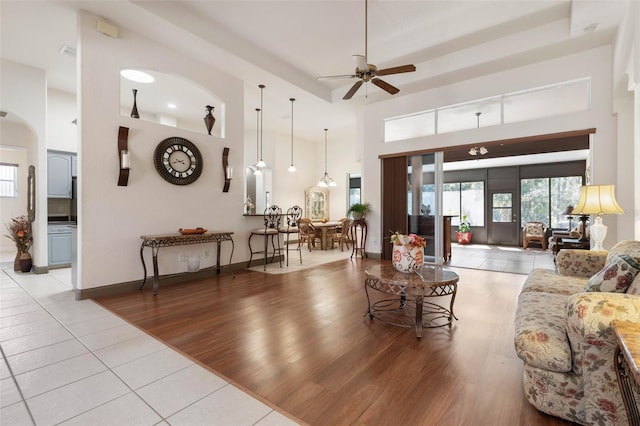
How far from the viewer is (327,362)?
2.22m

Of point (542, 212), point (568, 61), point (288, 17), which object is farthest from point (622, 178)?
point (542, 212)

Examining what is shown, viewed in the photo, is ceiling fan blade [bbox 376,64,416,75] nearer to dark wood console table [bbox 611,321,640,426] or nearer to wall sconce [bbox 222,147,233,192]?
wall sconce [bbox 222,147,233,192]

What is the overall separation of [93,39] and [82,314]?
335 cm

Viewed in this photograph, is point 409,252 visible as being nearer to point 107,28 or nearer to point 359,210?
point 359,210

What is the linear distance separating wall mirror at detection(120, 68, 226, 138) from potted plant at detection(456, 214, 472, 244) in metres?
8.56

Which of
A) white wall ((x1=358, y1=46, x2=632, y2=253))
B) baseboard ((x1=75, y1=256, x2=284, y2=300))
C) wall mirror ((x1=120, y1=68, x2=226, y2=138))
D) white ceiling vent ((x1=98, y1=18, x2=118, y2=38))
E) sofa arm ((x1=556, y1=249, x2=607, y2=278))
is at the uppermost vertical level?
wall mirror ((x1=120, y1=68, x2=226, y2=138))

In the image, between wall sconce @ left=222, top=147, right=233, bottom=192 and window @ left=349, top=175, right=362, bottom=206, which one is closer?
wall sconce @ left=222, top=147, right=233, bottom=192

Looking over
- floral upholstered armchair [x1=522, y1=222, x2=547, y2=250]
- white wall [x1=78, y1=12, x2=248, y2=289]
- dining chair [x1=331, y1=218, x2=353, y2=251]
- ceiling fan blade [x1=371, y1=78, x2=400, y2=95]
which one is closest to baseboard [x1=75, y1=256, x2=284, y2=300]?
white wall [x1=78, y1=12, x2=248, y2=289]

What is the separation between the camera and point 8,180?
8.02m

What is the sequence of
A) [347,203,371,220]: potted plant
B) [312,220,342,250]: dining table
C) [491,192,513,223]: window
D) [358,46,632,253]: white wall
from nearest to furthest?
[358,46,632,253]: white wall
[347,203,371,220]: potted plant
[312,220,342,250]: dining table
[491,192,513,223]: window

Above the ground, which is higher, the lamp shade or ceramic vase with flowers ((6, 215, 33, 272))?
the lamp shade

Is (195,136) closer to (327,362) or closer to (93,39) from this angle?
(93,39)

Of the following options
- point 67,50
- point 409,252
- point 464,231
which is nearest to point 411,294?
point 409,252

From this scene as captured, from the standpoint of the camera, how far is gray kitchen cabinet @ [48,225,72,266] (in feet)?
18.0
